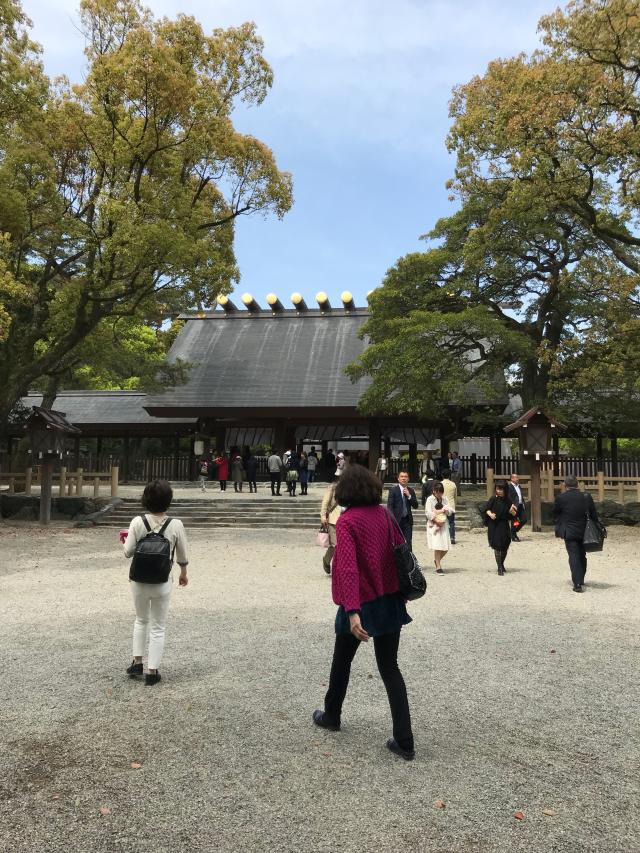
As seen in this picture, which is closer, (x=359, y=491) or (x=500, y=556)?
(x=359, y=491)

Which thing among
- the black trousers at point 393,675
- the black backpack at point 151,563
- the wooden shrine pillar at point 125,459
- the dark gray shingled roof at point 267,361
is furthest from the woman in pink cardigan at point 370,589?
the wooden shrine pillar at point 125,459

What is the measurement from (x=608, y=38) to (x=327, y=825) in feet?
46.0

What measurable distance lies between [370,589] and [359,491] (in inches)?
20.3

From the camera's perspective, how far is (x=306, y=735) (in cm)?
338

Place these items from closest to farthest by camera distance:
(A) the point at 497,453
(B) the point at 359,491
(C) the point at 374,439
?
(B) the point at 359,491 < (C) the point at 374,439 < (A) the point at 497,453

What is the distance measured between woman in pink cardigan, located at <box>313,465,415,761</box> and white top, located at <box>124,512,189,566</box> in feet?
4.79

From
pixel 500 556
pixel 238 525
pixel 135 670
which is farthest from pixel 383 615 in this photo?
pixel 238 525

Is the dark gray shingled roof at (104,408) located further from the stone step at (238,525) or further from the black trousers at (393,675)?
the black trousers at (393,675)

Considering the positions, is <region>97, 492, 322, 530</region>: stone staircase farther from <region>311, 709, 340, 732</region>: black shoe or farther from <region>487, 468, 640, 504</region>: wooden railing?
<region>311, 709, 340, 732</region>: black shoe

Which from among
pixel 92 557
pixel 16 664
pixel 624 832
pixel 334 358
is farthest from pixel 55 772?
pixel 334 358

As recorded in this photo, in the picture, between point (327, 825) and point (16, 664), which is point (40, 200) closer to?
point (16, 664)

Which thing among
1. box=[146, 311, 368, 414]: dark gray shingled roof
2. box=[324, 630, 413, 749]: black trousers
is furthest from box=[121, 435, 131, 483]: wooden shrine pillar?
box=[324, 630, 413, 749]: black trousers

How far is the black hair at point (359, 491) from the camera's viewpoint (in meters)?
3.27

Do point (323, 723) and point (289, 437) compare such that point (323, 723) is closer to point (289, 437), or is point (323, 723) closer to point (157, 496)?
point (157, 496)
